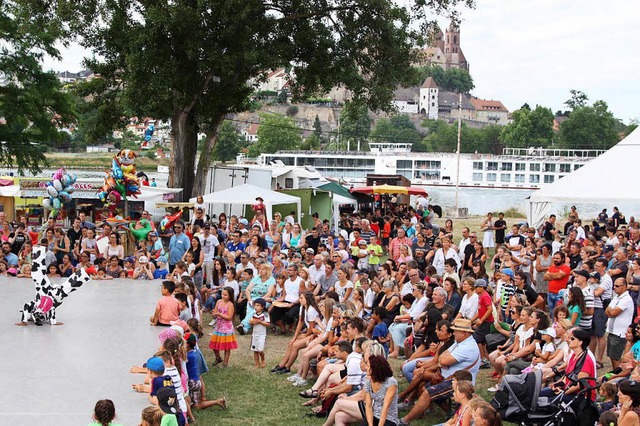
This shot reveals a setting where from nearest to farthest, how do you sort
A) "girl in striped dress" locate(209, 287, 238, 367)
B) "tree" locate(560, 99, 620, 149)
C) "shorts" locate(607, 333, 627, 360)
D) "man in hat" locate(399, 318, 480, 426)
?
"man in hat" locate(399, 318, 480, 426), "shorts" locate(607, 333, 627, 360), "girl in striped dress" locate(209, 287, 238, 367), "tree" locate(560, 99, 620, 149)

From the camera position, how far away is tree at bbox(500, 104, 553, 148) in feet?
530

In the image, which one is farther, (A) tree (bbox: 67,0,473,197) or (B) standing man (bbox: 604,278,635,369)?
(A) tree (bbox: 67,0,473,197)

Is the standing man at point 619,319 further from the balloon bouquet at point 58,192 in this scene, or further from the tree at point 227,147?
the tree at point 227,147

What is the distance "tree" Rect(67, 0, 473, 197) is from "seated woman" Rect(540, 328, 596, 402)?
17599mm

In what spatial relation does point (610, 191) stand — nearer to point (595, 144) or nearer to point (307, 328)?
point (307, 328)

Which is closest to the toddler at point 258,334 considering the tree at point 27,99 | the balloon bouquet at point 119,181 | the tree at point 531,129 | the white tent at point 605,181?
the white tent at point 605,181

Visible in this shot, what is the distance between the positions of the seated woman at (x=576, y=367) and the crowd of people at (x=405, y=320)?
0.02 metres

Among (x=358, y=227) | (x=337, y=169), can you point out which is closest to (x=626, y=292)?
(x=358, y=227)

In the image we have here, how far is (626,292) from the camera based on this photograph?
1034 cm

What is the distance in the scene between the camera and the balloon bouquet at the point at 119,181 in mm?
18016

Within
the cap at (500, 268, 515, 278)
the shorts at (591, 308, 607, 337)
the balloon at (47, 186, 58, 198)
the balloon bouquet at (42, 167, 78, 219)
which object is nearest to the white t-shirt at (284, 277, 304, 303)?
the cap at (500, 268, 515, 278)

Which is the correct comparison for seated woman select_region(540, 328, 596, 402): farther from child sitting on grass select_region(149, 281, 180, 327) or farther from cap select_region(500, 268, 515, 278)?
child sitting on grass select_region(149, 281, 180, 327)

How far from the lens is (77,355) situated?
923cm

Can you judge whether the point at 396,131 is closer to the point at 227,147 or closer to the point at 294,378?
the point at 227,147
